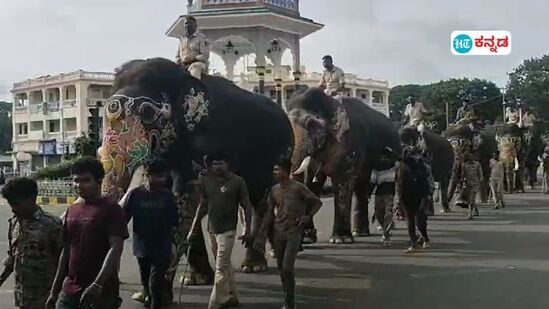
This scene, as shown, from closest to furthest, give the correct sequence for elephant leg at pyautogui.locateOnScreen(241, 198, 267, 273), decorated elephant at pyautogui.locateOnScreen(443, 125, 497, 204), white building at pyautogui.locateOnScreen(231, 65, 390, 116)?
1. elephant leg at pyautogui.locateOnScreen(241, 198, 267, 273)
2. decorated elephant at pyautogui.locateOnScreen(443, 125, 497, 204)
3. white building at pyautogui.locateOnScreen(231, 65, 390, 116)

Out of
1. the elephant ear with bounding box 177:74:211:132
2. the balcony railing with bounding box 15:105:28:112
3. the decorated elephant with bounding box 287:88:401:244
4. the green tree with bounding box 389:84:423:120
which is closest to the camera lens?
the elephant ear with bounding box 177:74:211:132

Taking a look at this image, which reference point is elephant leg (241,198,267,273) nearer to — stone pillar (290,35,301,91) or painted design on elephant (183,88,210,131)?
painted design on elephant (183,88,210,131)

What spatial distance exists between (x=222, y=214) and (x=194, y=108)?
1.58 metres

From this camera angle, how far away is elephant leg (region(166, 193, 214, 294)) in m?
8.90

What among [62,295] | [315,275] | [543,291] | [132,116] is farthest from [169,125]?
[543,291]

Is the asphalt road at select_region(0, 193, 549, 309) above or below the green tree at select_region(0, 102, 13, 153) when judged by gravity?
below

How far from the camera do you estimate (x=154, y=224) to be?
768 centimetres

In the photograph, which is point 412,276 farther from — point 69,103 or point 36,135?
point 36,135

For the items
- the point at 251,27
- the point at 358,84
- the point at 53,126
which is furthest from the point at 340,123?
the point at 53,126

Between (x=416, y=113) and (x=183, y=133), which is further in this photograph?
(x=416, y=113)

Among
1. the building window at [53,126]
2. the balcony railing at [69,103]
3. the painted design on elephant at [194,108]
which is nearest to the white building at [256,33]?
the balcony railing at [69,103]

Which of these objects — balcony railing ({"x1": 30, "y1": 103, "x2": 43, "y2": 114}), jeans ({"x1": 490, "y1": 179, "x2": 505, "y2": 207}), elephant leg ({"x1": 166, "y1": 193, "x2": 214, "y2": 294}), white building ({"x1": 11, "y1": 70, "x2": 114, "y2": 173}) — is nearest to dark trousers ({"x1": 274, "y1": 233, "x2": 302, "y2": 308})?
elephant leg ({"x1": 166, "y1": 193, "x2": 214, "y2": 294})

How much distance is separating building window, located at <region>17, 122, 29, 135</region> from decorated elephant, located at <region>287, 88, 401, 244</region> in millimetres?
72140

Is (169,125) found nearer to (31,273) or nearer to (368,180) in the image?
(31,273)
